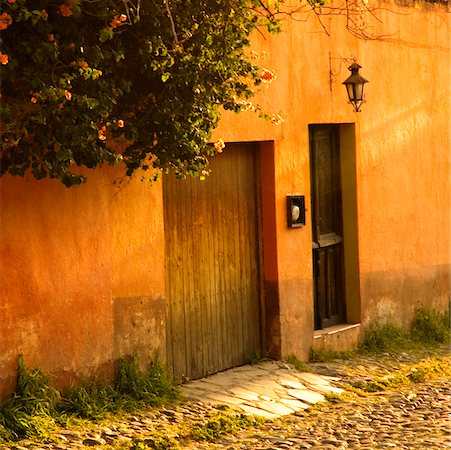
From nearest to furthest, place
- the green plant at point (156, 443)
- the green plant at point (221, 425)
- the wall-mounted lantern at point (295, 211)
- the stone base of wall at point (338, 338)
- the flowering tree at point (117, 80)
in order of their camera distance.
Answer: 1. the flowering tree at point (117, 80)
2. the green plant at point (156, 443)
3. the green plant at point (221, 425)
4. the wall-mounted lantern at point (295, 211)
5. the stone base of wall at point (338, 338)

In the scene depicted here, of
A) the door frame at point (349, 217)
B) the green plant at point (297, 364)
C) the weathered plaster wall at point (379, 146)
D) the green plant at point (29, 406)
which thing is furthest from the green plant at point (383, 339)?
the green plant at point (29, 406)

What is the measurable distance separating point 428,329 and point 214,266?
380 cm

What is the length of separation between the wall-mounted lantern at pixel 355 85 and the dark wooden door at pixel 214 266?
52.6 inches

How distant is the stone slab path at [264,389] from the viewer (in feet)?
31.3

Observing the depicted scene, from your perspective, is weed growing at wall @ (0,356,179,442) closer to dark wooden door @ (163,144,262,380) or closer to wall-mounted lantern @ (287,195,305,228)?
dark wooden door @ (163,144,262,380)

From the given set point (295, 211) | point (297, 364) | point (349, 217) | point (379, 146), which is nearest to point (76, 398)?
point (297, 364)

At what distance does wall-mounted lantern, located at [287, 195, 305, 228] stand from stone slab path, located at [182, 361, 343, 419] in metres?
1.28

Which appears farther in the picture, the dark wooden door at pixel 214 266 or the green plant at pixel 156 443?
the dark wooden door at pixel 214 266

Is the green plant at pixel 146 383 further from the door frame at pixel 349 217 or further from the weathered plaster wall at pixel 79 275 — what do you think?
the door frame at pixel 349 217

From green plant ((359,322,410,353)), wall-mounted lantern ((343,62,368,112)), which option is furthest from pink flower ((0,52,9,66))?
green plant ((359,322,410,353))

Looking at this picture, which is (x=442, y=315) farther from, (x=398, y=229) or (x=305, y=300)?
(x=305, y=300)

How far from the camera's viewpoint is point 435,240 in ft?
45.8

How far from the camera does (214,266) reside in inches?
410

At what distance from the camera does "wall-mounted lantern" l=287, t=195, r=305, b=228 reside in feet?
36.5
